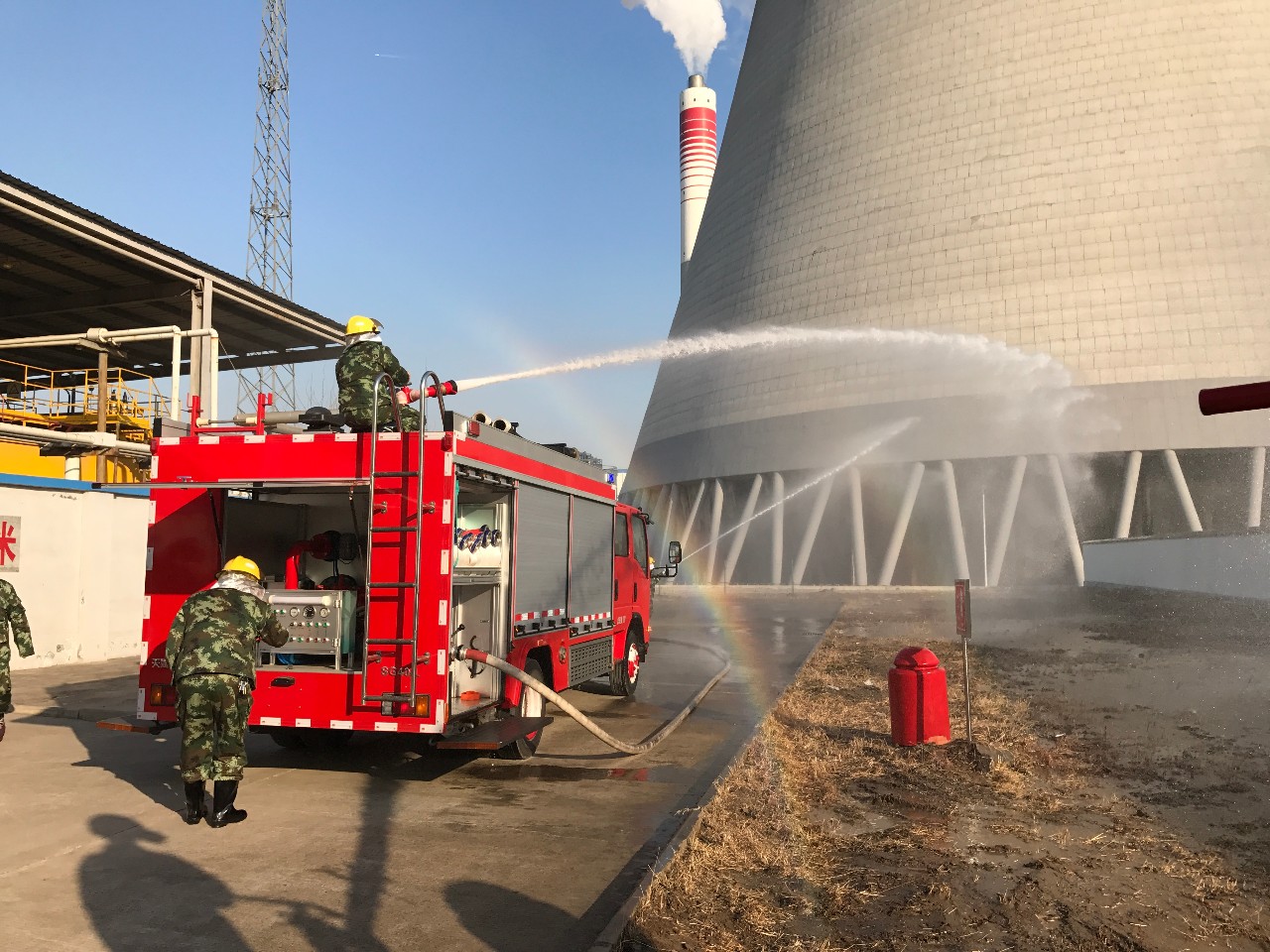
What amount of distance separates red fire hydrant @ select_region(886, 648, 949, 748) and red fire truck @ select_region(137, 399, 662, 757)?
3288 mm

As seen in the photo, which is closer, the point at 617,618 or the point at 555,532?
the point at 555,532

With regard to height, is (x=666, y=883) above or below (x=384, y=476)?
below

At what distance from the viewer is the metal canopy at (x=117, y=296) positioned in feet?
60.1

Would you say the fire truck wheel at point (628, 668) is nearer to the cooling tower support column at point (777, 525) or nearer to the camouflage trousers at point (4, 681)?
the camouflage trousers at point (4, 681)

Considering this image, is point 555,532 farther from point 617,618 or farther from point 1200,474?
point 1200,474

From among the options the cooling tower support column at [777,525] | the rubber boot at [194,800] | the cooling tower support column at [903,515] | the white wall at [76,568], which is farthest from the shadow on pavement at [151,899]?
the cooling tower support column at [777,525]

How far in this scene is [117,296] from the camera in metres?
23.0

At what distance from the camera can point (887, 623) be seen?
21297mm

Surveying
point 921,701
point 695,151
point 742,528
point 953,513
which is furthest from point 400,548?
point 695,151

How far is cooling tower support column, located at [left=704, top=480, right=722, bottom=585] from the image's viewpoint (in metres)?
39.7

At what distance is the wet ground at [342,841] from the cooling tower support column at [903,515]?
990 inches

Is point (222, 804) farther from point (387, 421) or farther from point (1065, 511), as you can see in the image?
point (1065, 511)

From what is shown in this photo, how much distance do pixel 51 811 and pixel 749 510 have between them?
3294 cm

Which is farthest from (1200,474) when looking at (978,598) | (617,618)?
(617,618)
